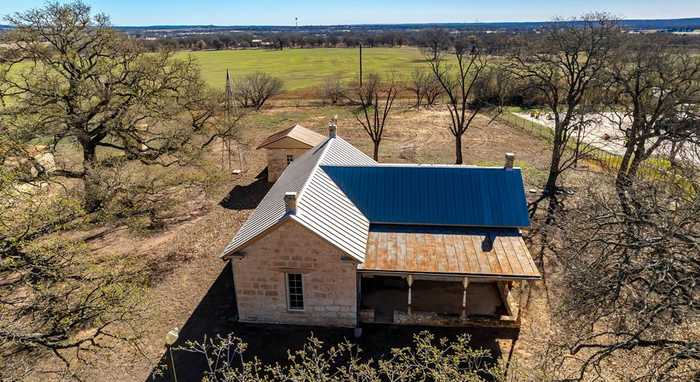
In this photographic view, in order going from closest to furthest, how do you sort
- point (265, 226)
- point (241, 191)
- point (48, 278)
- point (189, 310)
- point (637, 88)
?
point (48, 278), point (265, 226), point (189, 310), point (637, 88), point (241, 191)

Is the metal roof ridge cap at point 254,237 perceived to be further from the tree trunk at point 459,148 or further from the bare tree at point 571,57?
the tree trunk at point 459,148

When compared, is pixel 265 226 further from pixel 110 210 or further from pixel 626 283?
pixel 626 283

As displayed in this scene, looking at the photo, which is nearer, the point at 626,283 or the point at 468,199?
the point at 626,283

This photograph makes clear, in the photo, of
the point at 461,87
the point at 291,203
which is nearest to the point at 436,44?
the point at 461,87

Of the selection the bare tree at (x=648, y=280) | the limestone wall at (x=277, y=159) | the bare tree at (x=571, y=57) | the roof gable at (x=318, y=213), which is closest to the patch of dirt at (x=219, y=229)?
the limestone wall at (x=277, y=159)

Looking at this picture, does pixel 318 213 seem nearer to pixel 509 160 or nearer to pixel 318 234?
pixel 318 234

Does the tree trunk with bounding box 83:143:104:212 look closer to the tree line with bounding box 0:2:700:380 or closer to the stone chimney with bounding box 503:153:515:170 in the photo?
the tree line with bounding box 0:2:700:380

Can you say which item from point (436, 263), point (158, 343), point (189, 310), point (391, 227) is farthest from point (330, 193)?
point (158, 343)
